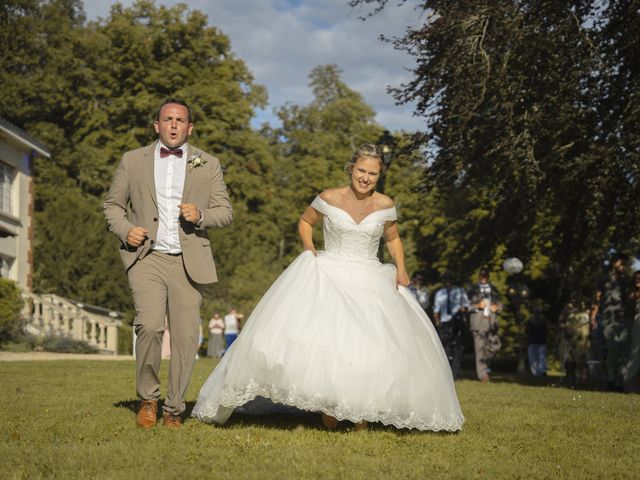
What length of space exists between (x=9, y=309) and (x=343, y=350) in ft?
69.2

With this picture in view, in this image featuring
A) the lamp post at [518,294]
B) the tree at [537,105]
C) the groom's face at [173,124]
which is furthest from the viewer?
the lamp post at [518,294]

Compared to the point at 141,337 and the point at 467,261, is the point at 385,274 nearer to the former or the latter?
the point at 141,337

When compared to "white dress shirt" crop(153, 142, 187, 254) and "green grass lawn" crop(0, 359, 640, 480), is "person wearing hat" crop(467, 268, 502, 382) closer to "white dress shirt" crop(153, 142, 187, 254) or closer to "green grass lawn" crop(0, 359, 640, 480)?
"green grass lawn" crop(0, 359, 640, 480)

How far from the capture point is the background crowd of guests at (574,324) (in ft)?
54.4

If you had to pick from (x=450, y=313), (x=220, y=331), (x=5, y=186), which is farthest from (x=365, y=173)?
(x=5, y=186)

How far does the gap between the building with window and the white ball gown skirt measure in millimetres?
25717

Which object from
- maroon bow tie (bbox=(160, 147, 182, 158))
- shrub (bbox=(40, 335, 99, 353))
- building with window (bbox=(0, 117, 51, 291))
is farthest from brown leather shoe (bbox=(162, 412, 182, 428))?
building with window (bbox=(0, 117, 51, 291))

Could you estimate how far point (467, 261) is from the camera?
21.6 meters

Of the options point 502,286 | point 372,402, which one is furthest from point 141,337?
point 502,286

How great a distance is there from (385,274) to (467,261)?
44.4ft

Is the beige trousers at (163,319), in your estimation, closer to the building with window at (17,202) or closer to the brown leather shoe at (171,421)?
the brown leather shoe at (171,421)

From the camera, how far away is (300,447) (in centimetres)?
683

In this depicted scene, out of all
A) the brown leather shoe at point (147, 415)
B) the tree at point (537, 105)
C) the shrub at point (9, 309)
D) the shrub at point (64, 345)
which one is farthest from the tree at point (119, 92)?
the brown leather shoe at point (147, 415)

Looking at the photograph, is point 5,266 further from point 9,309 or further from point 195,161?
point 195,161
